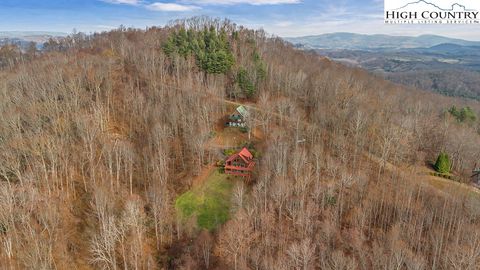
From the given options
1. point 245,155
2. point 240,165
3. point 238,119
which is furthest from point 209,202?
point 238,119

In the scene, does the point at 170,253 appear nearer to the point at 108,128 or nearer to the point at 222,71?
the point at 108,128

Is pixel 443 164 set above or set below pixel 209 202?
above

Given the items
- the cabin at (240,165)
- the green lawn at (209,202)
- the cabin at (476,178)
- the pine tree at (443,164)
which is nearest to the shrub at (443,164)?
the pine tree at (443,164)

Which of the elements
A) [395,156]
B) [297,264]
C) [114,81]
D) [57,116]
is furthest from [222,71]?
[297,264]

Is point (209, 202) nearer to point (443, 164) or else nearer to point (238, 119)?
point (238, 119)

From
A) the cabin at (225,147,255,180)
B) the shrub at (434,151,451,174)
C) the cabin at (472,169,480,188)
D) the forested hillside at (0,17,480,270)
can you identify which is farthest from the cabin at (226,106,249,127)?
the cabin at (472,169,480,188)

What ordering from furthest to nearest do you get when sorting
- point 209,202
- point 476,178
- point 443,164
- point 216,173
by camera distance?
point 443,164 → point 216,173 → point 476,178 → point 209,202

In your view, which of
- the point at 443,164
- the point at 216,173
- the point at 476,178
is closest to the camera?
the point at 476,178

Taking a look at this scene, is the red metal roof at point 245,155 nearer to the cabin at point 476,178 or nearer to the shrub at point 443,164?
the shrub at point 443,164
